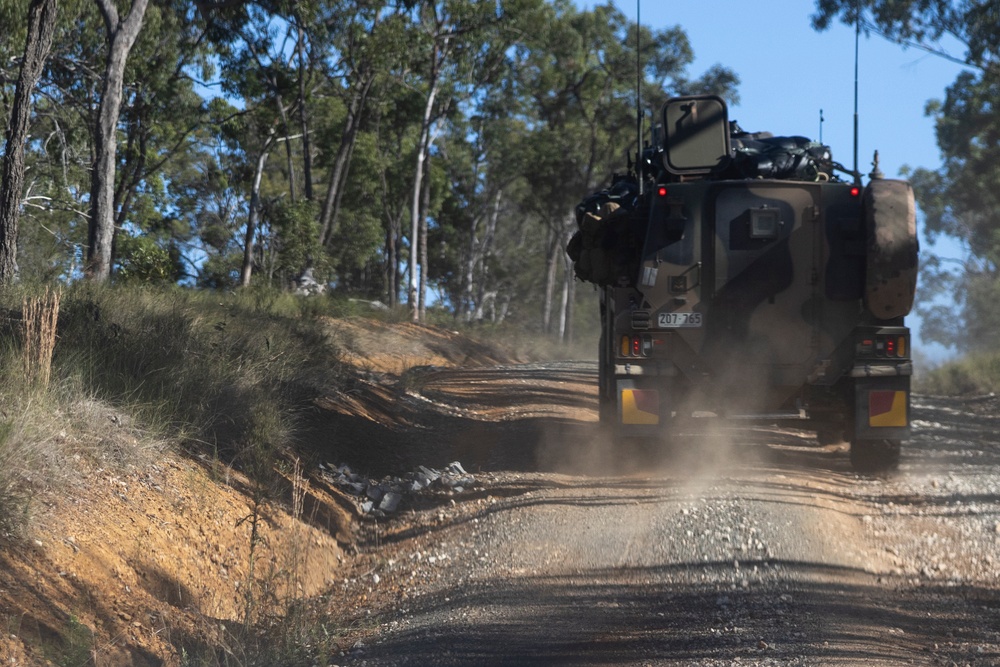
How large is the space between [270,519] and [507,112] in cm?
3023

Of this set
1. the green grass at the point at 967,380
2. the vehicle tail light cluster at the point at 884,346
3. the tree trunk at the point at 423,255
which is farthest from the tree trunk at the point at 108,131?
the green grass at the point at 967,380

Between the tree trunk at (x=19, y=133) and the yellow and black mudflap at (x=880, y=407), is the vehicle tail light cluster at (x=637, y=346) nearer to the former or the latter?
the yellow and black mudflap at (x=880, y=407)

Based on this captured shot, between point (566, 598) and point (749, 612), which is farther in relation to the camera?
point (566, 598)

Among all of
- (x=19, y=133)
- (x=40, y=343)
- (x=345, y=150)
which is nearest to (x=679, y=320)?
(x=40, y=343)

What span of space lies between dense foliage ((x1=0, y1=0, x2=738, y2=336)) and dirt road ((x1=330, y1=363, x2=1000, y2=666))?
6604 millimetres

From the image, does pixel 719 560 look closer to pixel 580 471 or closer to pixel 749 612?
pixel 749 612

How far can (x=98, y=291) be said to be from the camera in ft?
35.8

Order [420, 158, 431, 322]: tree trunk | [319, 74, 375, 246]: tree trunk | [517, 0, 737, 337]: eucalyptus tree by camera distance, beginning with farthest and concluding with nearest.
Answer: [517, 0, 737, 337]: eucalyptus tree → [420, 158, 431, 322]: tree trunk → [319, 74, 375, 246]: tree trunk

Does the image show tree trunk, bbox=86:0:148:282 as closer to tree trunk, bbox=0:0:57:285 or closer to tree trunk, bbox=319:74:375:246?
tree trunk, bbox=0:0:57:285

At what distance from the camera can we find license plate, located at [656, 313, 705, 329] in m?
8.86

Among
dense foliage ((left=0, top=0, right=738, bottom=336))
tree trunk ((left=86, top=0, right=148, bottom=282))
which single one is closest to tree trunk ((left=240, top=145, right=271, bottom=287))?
dense foliage ((left=0, top=0, right=738, bottom=336))

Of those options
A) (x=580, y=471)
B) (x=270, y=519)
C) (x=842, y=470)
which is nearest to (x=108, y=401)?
(x=270, y=519)

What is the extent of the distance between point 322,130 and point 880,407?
80.6 feet

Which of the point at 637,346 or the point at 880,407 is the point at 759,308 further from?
the point at 880,407
